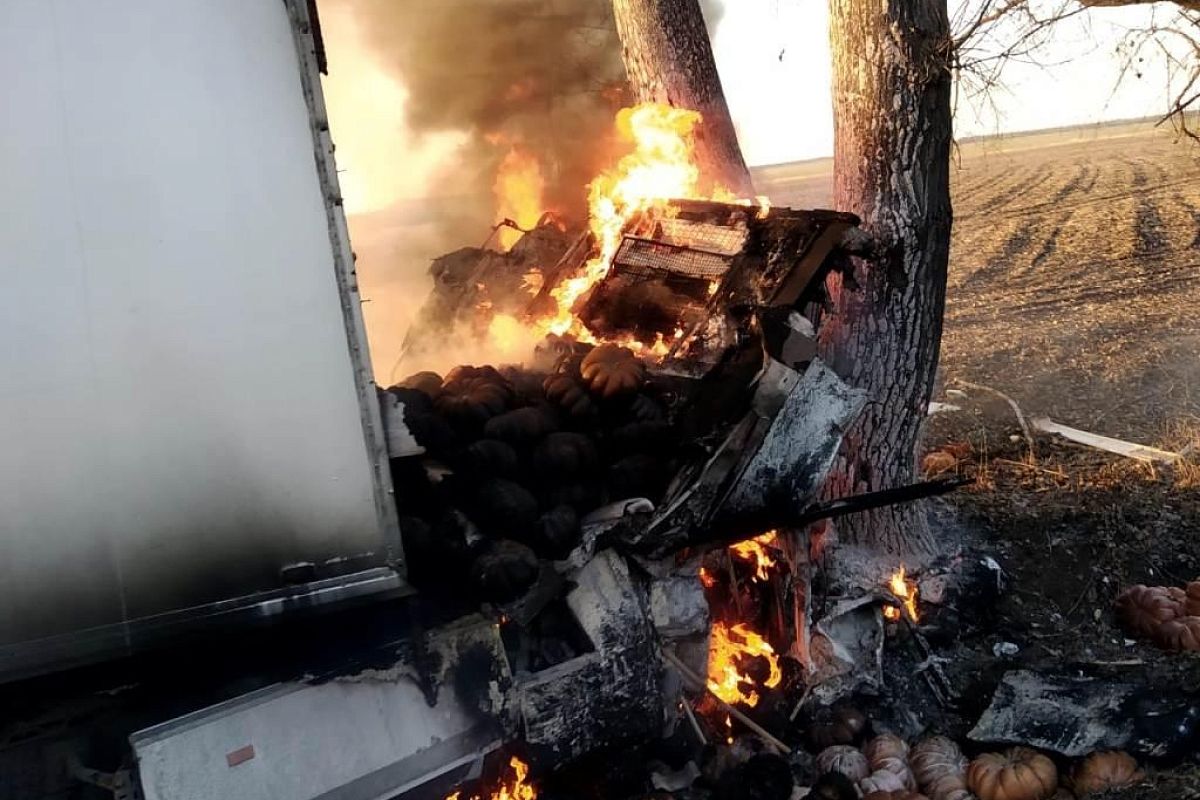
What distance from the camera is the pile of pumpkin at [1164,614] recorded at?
5707mm

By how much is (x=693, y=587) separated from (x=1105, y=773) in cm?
226

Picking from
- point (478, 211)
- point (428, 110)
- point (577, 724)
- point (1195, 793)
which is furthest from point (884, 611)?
point (428, 110)

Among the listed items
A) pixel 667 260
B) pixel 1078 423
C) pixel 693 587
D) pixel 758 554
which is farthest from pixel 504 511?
pixel 1078 423

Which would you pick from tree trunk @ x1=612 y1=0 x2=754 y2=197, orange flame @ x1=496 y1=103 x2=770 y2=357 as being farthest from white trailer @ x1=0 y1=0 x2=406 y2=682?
tree trunk @ x1=612 y1=0 x2=754 y2=197

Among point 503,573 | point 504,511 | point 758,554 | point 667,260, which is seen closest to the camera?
point 503,573

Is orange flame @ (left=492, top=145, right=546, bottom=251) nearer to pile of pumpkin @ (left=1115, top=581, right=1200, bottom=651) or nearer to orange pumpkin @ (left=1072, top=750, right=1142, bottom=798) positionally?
pile of pumpkin @ (left=1115, top=581, right=1200, bottom=651)

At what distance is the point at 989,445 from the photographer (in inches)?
362

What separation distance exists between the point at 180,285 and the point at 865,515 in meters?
5.10

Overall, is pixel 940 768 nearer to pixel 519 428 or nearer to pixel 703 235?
pixel 519 428

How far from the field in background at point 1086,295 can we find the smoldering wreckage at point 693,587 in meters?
3.25

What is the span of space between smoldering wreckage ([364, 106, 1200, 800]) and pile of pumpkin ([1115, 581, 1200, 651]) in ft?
0.07

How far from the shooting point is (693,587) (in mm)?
4531

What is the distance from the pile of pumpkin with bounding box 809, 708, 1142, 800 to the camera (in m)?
4.46

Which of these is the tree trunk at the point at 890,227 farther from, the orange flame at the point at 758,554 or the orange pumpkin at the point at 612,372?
the orange pumpkin at the point at 612,372
